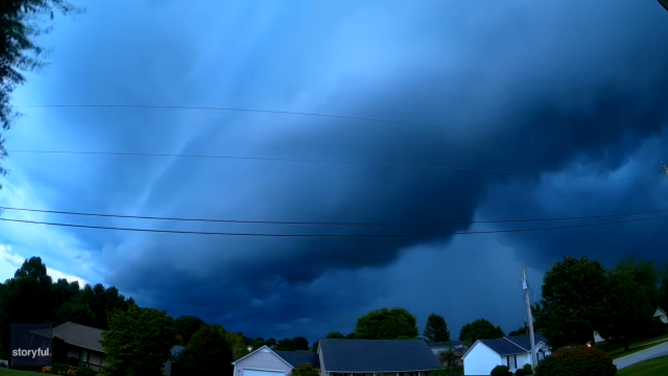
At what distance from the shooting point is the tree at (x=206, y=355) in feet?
194

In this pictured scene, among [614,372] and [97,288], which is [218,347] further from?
[97,288]

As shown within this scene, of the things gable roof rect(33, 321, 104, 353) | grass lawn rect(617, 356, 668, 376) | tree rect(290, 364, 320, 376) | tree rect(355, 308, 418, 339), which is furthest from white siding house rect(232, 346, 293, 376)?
tree rect(355, 308, 418, 339)

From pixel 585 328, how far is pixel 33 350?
53215 mm

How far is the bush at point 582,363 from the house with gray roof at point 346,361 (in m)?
33.4

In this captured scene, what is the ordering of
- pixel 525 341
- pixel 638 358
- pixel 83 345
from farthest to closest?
pixel 525 341 < pixel 83 345 < pixel 638 358

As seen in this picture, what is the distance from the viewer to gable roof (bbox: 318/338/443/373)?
61.2 m

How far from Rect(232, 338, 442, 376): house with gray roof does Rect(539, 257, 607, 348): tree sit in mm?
17894

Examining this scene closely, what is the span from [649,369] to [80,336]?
60.6 metres

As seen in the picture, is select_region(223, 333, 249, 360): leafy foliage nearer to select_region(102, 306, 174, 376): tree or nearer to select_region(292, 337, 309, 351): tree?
select_region(102, 306, 174, 376): tree

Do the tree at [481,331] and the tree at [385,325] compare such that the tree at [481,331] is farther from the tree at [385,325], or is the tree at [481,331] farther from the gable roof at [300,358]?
the gable roof at [300,358]

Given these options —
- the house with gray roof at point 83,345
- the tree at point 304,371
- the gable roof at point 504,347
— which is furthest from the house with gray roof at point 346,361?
the house with gray roof at point 83,345

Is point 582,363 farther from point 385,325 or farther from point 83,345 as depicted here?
point 385,325

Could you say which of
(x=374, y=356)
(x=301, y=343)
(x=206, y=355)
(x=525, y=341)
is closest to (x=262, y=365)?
(x=206, y=355)

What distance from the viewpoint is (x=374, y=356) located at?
65.0 meters
